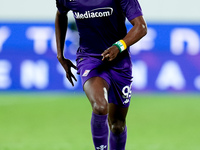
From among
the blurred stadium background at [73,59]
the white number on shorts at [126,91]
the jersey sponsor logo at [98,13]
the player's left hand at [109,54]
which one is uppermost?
the jersey sponsor logo at [98,13]

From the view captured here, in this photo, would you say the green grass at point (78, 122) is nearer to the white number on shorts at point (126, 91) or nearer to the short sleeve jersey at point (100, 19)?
the white number on shorts at point (126, 91)

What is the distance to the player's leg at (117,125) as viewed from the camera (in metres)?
6.16

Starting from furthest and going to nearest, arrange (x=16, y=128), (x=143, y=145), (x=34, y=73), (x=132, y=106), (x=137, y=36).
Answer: (x=34, y=73), (x=132, y=106), (x=16, y=128), (x=143, y=145), (x=137, y=36)

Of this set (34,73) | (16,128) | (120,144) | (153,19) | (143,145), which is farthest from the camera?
(153,19)

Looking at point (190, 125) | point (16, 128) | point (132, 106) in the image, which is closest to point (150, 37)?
point (132, 106)

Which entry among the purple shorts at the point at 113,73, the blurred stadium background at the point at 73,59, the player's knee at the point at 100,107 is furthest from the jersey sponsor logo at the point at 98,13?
the blurred stadium background at the point at 73,59

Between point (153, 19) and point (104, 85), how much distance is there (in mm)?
9841

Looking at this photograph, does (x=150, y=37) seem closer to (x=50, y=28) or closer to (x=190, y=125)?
(x=50, y=28)

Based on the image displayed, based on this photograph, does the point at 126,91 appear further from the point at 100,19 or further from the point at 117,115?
the point at 100,19

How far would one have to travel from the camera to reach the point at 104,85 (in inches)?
221

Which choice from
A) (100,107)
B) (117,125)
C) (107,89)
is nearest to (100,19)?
(107,89)

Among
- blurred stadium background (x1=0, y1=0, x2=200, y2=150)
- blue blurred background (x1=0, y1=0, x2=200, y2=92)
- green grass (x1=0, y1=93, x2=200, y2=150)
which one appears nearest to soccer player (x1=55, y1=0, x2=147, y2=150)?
green grass (x1=0, y1=93, x2=200, y2=150)

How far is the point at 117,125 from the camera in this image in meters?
6.26

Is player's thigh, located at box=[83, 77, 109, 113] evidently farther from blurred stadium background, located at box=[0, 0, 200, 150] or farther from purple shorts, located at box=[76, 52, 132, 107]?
blurred stadium background, located at box=[0, 0, 200, 150]
